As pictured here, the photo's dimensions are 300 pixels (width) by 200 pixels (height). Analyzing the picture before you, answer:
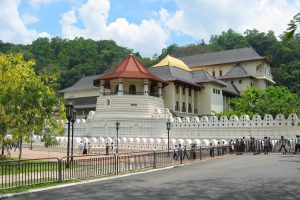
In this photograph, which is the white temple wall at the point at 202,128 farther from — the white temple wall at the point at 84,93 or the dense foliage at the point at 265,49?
the dense foliage at the point at 265,49

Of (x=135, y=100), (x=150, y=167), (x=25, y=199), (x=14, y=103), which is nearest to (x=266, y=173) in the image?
(x=150, y=167)

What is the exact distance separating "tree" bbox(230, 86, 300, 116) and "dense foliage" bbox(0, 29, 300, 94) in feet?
129

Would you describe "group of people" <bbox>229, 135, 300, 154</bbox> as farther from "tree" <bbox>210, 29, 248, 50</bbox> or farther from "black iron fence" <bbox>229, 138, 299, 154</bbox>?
"tree" <bbox>210, 29, 248, 50</bbox>

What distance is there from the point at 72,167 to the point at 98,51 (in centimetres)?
11719

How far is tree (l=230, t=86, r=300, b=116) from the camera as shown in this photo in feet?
153

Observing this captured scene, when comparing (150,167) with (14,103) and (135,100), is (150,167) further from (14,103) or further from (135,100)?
(135,100)

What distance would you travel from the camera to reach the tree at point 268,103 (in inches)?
1839

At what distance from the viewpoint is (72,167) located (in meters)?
15.7

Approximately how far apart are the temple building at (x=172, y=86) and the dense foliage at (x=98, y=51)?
20118mm

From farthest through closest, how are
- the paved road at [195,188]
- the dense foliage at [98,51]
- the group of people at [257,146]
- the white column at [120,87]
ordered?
the dense foliage at [98,51]
the white column at [120,87]
the group of people at [257,146]
the paved road at [195,188]


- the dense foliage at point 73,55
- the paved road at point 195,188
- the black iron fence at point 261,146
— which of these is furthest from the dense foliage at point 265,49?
the paved road at point 195,188

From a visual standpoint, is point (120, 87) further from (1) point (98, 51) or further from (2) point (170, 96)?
(1) point (98, 51)

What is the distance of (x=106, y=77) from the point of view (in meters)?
50.6

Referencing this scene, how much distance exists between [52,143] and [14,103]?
2847 millimetres
